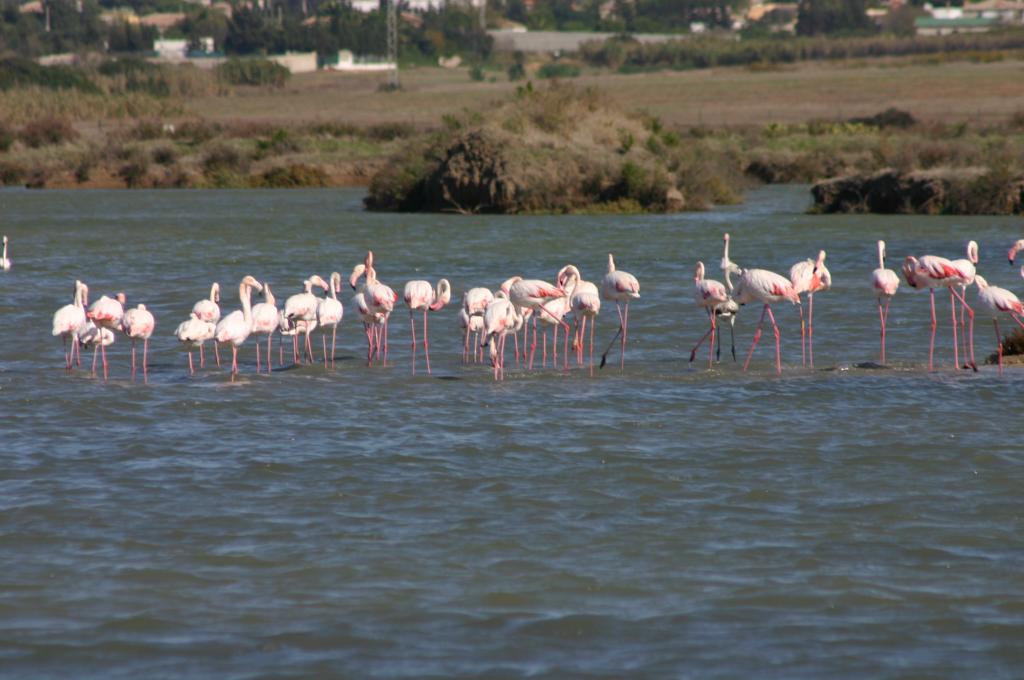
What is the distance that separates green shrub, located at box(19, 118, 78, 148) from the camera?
6022 cm

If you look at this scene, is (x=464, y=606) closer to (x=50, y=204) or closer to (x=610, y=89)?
(x=50, y=204)

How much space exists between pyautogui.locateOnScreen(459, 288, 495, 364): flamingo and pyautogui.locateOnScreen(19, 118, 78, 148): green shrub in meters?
48.4

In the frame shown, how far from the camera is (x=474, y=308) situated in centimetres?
1409

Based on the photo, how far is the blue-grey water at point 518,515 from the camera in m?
6.71

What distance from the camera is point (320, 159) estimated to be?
54969 millimetres

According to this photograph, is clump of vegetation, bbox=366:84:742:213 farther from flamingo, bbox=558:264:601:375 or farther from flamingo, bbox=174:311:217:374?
flamingo, bbox=174:311:217:374

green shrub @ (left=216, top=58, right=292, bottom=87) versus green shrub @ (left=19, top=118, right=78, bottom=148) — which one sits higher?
green shrub @ (left=216, top=58, right=292, bottom=87)

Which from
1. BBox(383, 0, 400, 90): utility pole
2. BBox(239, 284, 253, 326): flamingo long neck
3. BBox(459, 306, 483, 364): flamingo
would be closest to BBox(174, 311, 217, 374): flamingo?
BBox(239, 284, 253, 326): flamingo long neck

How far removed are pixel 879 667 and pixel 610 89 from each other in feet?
283

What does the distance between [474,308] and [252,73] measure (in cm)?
9506

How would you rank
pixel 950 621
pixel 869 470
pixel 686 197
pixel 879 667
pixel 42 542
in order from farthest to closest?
pixel 686 197 → pixel 869 470 → pixel 42 542 → pixel 950 621 → pixel 879 667

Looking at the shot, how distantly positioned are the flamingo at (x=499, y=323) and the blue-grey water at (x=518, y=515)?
0.27 metres

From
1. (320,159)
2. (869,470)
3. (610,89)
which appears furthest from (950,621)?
(610,89)

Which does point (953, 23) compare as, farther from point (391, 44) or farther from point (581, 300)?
point (581, 300)
